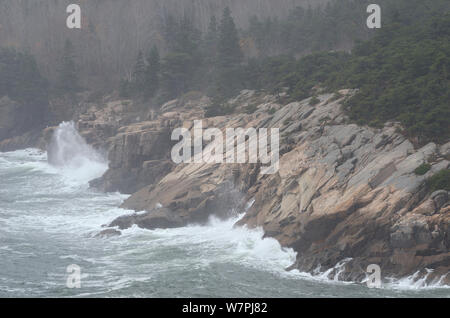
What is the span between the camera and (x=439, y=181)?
24625 mm

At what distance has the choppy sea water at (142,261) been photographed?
22.7 m

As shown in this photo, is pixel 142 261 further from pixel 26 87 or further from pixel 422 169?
pixel 26 87

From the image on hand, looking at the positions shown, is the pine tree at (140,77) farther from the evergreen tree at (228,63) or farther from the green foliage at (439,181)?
the green foliage at (439,181)

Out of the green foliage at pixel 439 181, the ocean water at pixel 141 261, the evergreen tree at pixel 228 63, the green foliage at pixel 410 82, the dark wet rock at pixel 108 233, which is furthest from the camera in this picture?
the evergreen tree at pixel 228 63

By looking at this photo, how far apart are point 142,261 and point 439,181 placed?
13684 millimetres

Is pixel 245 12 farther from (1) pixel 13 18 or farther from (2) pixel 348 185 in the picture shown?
(2) pixel 348 185

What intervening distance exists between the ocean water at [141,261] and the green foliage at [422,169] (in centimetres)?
517

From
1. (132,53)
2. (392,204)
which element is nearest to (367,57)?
(392,204)

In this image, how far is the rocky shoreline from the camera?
78.2ft

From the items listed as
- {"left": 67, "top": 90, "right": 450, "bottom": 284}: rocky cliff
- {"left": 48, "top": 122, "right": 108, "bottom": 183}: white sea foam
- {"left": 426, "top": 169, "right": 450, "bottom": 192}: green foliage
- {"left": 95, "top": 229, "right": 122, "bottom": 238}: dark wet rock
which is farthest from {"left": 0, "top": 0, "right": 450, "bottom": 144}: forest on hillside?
{"left": 95, "top": 229, "right": 122, "bottom": 238}: dark wet rock

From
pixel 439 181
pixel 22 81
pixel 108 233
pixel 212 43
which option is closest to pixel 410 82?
pixel 439 181

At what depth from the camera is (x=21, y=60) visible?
249 feet

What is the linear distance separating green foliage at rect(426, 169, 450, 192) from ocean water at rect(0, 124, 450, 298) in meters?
4.32

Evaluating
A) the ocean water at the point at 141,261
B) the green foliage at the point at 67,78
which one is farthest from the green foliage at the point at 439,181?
the green foliage at the point at 67,78
